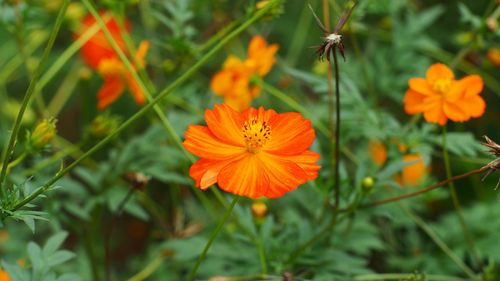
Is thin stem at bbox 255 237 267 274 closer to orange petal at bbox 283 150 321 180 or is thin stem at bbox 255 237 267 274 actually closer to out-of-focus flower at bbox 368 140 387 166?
orange petal at bbox 283 150 321 180

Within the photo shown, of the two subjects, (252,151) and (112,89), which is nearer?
(252,151)

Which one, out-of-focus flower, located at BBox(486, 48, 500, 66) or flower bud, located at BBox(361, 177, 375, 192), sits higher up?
out-of-focus flower, located at BBox(486, 48, 500, 66)

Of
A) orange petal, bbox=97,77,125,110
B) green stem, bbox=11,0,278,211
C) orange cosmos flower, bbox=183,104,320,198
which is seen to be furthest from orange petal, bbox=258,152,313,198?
orange petal, bbox=97,77,125,110

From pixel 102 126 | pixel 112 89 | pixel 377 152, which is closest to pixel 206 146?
pixel 102 126

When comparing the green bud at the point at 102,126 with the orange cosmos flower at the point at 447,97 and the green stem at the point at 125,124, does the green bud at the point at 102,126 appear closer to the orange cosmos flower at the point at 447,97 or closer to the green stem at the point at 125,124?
the green stem at the point at 125,124

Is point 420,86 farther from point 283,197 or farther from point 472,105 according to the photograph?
point 283,197
